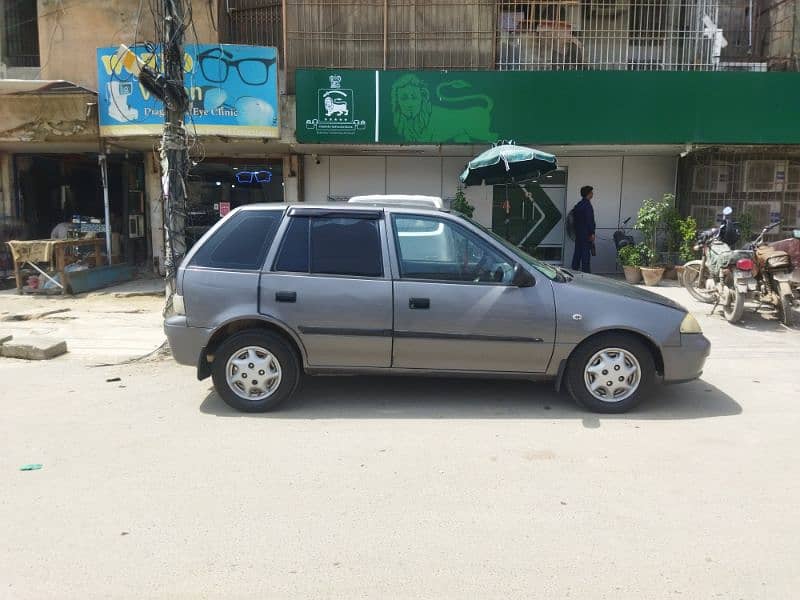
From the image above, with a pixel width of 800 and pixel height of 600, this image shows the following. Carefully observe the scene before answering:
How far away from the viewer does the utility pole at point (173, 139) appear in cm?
723

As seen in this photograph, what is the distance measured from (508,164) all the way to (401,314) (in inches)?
255

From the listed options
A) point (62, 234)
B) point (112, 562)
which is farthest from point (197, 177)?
point (112, 562)

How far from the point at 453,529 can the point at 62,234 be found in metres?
13.0

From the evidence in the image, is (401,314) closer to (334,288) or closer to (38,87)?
(334,288)

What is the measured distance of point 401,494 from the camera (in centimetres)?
386

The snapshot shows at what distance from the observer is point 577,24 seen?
1310 cm

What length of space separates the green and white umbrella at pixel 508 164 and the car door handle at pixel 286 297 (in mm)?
6622

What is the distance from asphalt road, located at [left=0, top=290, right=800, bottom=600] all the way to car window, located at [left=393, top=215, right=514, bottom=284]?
116 cm

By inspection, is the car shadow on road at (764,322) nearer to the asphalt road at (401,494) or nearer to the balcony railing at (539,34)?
the asphalt road at (401,494)

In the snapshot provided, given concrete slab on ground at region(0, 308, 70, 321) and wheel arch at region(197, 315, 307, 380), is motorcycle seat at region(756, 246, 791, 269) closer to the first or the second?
wheel arch at region(197, 315, 307, 380)

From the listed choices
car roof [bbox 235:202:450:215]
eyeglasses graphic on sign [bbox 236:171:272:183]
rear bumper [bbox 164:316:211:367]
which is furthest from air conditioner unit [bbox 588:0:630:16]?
rear bumper [bbox 164:316:211:367]

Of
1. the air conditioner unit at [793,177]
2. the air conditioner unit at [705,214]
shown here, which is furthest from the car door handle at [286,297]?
the air conditioner unit at [793,177]

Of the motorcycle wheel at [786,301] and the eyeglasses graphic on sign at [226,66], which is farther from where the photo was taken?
the eyeglasses graphic on sign at [226,66]

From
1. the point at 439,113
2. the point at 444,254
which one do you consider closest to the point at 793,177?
the point at 439,113
